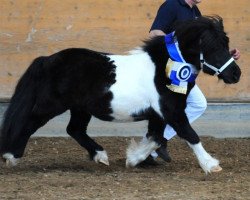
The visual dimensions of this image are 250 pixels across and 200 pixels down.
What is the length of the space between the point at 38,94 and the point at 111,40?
2.19 m

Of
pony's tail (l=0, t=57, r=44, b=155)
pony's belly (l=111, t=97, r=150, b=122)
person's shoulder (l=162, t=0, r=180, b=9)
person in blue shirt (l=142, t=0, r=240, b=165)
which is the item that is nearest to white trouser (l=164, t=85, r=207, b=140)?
person in blue shirt (l=142, t=0, r=240, b=165)

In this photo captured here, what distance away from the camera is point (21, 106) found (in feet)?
23.6

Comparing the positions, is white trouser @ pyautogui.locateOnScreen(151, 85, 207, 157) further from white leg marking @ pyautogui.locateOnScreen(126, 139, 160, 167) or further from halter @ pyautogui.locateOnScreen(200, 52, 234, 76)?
halter @ pyautogui.locateOnScreen(200, 52, 234, 76)

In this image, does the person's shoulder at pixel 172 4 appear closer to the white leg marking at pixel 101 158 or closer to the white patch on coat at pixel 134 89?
the white patch on coat at pixel 134 89

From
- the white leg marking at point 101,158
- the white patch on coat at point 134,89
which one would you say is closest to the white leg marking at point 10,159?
the white leg marking at point 101,158

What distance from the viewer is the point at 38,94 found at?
23.5ft

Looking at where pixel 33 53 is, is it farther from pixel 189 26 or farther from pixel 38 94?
pixel 189 26

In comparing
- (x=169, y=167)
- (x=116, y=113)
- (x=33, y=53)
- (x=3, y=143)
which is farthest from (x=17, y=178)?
(x=33, y=53)

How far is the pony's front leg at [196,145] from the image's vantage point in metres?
6.71

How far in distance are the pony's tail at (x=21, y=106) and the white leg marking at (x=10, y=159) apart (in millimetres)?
51

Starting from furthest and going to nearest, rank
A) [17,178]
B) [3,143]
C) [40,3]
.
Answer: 1. [40,3]
2. [3,143]
3. [17,178]

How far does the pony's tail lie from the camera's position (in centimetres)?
716

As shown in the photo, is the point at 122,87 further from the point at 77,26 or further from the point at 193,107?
the point at 77,26

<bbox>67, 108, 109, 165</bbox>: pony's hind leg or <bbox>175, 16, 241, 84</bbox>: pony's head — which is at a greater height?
<bbox>175, 16, 241, 84</bbox>: pony's head
